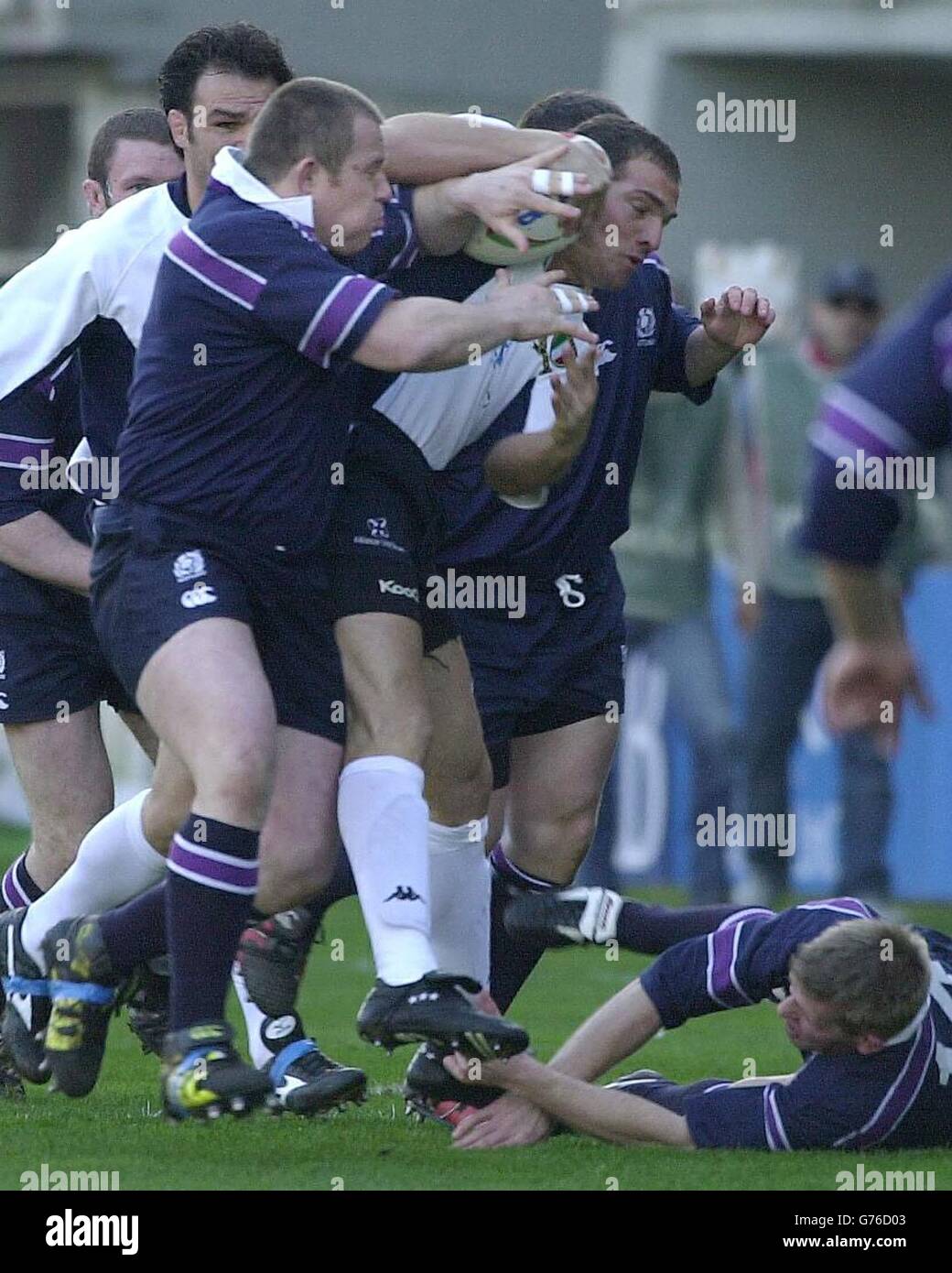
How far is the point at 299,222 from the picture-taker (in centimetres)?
489

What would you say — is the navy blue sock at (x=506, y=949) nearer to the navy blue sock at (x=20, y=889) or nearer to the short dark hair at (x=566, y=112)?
the navy blue sock at (x=20, y=889)

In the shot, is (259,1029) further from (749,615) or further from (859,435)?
(749,615)

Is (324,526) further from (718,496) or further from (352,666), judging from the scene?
(718,496)

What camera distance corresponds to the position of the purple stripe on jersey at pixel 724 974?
5195 millimetres

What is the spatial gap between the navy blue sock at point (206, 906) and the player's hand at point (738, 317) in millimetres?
1789

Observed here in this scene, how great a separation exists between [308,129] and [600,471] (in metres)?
1.42

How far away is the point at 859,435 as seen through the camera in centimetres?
379

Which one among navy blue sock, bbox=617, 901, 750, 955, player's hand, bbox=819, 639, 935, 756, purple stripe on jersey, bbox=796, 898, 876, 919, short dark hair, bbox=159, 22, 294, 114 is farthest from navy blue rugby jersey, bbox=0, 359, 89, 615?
player's hand, bbox=819, 639, 935, 756

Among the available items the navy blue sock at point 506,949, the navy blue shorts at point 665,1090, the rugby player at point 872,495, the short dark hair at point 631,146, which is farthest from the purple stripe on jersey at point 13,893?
the rugby player at point 872,495

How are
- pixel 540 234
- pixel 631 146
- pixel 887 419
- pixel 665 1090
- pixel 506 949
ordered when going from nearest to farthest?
1. pixel 887 419
2. pixel 540 234
3. pixel 665 1090
4. pixel 631 146
5. pixel 506 949

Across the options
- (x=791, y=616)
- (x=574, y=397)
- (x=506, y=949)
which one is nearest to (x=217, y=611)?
Answer: (x=574, y=397)

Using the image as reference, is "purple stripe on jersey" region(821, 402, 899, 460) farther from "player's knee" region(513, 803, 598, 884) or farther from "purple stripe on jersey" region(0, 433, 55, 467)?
→ "purple stripe on jersey" region(0, 433, 55, 467)
